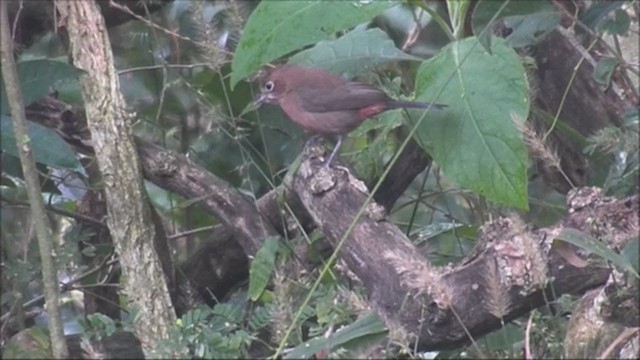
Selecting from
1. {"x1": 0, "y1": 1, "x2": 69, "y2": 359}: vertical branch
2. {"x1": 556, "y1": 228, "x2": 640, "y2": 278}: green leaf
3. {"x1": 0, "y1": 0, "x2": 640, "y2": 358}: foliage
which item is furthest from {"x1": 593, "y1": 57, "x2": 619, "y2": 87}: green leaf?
{"x1": 0, "y1": 1, "x2": 69, "y2": 359}: vertical branch

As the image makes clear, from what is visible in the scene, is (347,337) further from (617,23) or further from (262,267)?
(617,23)

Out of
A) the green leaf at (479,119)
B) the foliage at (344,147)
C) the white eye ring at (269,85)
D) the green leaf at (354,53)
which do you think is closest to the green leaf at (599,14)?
the foliage at (344,147)

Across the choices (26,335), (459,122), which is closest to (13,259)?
(26,335)

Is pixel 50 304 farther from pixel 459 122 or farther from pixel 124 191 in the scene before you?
pixel 459 122

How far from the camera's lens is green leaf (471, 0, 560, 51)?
2.53 m

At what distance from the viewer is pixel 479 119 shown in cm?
257

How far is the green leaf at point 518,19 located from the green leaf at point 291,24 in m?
0.18

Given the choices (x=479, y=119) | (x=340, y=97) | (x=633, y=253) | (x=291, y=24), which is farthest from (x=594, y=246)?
(x=340, y=97)

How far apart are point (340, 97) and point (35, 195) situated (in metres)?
1.24

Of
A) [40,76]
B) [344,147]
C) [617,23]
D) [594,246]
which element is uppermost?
[40,76]

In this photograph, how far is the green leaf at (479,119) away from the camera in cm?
250

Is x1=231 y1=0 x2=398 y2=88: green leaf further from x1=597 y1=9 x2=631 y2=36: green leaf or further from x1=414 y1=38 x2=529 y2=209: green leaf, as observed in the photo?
x1=597 y1=9 x2=631 y2=36: green leaf

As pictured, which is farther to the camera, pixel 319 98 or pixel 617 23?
pixel 319 98

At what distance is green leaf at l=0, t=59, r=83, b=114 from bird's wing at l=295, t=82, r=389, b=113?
845mm
